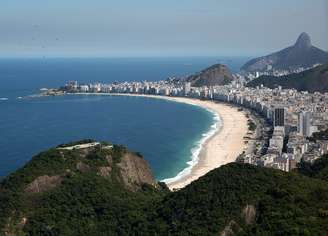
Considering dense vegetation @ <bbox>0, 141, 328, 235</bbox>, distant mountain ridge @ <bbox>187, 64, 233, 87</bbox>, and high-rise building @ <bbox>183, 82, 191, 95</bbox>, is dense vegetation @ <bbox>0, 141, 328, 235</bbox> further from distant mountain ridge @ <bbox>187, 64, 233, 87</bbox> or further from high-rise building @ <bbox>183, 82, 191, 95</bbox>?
distant mountain ridge @ <bbox>187, 64, 233, 87</bbox>

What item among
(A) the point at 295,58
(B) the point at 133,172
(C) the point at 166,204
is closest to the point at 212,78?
(A) the point at 295,58

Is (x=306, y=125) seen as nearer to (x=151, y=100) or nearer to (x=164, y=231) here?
(x=164, y=231)

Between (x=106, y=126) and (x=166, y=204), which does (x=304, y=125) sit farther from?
(x=166, y=204)

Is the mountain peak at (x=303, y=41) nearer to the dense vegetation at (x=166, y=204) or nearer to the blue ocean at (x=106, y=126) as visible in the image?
the blue ocean at (x=106, y=126)

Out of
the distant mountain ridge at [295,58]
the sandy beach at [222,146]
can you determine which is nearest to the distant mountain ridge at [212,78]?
the sandy beach at [222,146]

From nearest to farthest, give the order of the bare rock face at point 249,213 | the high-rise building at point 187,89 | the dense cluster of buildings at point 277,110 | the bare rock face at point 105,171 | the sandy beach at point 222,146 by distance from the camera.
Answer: the bare rock face at point 249,213
the bare rock face at point 105,171
the sandy beach at point 222,146
the dense cluster of buildings at point 277,110
the high-rise building at point 187,89

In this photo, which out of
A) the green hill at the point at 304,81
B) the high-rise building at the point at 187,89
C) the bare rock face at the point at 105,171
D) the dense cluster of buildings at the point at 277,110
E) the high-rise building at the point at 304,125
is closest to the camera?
the bare rock face at the point at 105,171

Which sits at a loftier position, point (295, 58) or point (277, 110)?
point (295, 58)
